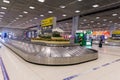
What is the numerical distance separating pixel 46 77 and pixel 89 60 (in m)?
3.00

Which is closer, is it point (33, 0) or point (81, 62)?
point (81, 62)

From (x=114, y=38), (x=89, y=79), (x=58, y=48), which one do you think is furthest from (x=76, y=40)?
(x=89, y=79)

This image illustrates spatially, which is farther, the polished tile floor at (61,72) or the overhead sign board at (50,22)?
the overhead sign board at (50,22)

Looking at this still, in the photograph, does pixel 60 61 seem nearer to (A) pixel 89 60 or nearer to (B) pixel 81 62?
(B) pixel 81 62

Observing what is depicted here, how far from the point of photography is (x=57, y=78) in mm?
3301

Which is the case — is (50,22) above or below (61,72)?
above

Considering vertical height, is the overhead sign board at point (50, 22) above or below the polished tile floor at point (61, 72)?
above

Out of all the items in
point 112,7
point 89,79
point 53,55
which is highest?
point 112,7

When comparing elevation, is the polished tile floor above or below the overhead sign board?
below

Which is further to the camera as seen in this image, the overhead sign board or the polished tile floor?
the overhead sign board

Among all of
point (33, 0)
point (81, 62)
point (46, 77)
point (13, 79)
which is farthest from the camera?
point (33, 0)

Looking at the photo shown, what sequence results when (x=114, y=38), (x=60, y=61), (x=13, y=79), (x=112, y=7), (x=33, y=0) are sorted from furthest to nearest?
(x=114, y=38) < (x=112, y=7) < (x=33, y=0) < (x=60, y=61) < (x=13, y=79)

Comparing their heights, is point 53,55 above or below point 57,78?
above

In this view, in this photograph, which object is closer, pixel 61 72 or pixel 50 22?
pixel 61 72
